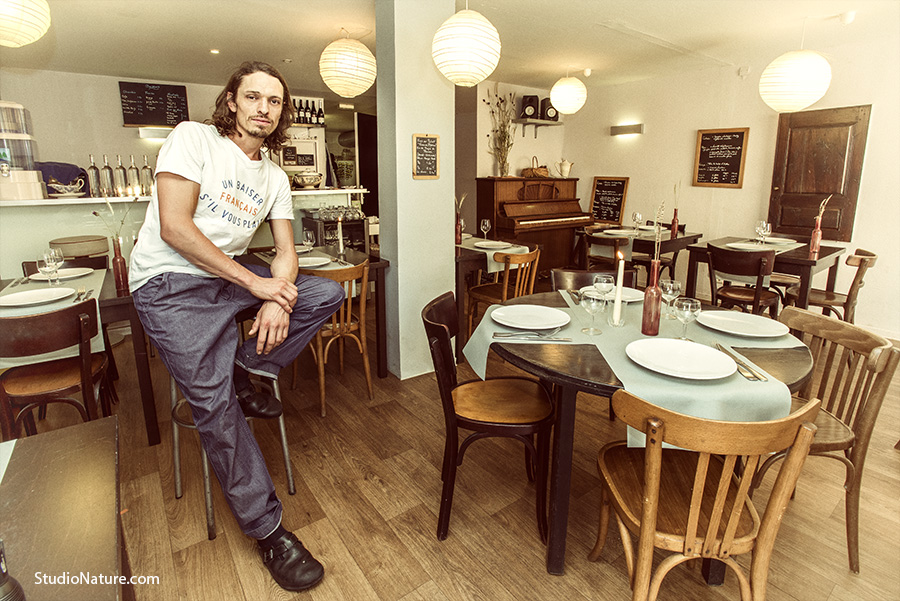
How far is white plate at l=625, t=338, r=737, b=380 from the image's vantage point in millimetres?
1422

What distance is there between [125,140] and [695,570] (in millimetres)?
7373

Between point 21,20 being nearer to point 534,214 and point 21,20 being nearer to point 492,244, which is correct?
point 492,244

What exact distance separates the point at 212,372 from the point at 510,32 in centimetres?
388

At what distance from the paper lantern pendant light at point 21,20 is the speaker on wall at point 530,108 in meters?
5.05

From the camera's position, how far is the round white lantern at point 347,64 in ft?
11.4

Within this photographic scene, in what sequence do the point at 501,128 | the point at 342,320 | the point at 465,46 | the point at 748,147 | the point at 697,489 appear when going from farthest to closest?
the point at 501,128, the point at 748,147, the point at 342,320, the point at 465,46, the point at 697,489

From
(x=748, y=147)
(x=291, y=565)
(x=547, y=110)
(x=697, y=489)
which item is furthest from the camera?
(x=547, y=110)

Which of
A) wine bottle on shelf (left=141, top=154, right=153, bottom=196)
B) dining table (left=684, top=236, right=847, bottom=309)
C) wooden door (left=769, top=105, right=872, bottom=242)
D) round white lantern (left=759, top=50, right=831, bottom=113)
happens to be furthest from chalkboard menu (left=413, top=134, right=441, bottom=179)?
wooden door (left=769, top=105, right=872, bottom=242)

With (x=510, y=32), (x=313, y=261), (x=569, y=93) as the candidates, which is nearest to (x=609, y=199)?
(x=569, y=93)

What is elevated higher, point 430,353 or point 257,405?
point 257,405

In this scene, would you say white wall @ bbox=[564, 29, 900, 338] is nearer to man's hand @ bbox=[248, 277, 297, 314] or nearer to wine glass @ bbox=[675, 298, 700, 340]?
wine glass @ bbox=[675, 298, 700, 340]

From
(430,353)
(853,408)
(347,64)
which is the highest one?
(347,64)

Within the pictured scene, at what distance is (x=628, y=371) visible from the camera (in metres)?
1.48

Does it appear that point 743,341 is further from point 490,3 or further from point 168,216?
point 490,3
